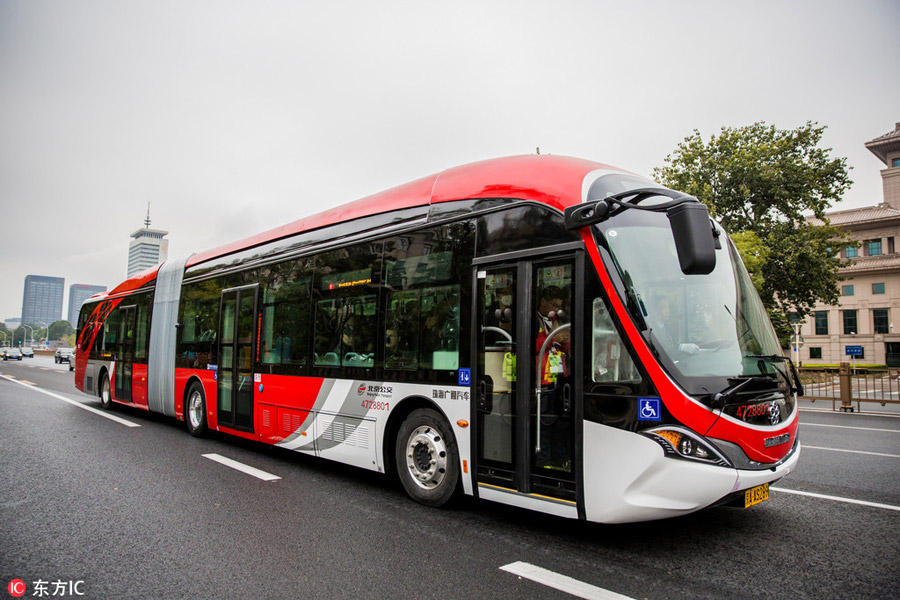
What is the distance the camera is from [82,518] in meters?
5.00

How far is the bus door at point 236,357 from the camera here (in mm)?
8484

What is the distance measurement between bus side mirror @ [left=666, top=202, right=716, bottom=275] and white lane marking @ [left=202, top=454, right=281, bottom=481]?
5214mm

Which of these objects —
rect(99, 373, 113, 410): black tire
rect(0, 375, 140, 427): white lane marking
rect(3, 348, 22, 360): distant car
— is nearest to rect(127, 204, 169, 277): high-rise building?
rect(3, 348, 22, 360): distant car

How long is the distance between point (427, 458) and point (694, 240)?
3.17 metres

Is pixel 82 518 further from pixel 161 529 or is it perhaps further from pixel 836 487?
pixel 836 487

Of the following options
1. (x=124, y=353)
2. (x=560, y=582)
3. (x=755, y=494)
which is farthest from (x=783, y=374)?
(x=124, y=353)

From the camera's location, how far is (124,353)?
12.9m

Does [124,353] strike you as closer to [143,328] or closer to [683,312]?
[143,328]

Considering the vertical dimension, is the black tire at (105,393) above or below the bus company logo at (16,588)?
above

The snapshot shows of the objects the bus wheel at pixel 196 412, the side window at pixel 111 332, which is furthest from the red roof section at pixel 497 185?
the side window at pixel 111 332

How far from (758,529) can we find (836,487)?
2307 millimetres

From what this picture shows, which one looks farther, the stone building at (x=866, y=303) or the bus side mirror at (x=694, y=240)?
the stone building at (x=866, y=303)

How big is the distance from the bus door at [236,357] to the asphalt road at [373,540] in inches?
55.6

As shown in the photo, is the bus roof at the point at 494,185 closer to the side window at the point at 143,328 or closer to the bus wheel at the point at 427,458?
the bus wheel at the point at 427,458
